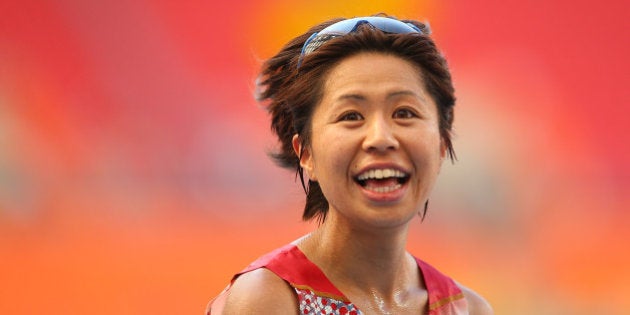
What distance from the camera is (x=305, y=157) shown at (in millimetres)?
2492

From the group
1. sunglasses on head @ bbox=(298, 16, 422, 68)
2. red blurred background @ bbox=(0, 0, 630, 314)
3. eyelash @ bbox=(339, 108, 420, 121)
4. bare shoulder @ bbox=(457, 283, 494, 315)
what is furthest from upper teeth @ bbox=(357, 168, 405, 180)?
red blurred background @ bbox=(0, 0, 630, 314)

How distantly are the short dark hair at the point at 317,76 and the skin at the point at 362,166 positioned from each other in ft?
0.09

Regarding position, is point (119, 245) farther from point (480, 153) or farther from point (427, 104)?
point (427, 104)

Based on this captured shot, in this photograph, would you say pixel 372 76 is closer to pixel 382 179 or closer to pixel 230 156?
pixel 382 179

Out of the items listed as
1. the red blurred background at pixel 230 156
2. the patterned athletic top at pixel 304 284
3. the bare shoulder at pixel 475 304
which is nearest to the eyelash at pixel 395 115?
the patterned athletic top at pixel 304 284

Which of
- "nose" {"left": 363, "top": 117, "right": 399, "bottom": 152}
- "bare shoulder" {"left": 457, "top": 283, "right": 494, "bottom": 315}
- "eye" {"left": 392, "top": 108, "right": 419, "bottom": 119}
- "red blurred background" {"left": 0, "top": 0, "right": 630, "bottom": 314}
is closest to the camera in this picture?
"nose" {"left": 363, "top": 117, "right": 399, "bottom": 152}

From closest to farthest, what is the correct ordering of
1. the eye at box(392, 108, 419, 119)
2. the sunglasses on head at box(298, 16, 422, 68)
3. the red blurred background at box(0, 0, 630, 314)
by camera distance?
the eye at box(392, 108, 419, 119), the sunglasses on head at box(298, 16, 422, 68), the red blurred background at box(0, 0, 630, 314)

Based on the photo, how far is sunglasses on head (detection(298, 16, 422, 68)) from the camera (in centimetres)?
244

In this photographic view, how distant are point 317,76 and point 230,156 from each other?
7.61 feet

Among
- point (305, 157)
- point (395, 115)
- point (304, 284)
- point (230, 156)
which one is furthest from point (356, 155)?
point (230, 156)

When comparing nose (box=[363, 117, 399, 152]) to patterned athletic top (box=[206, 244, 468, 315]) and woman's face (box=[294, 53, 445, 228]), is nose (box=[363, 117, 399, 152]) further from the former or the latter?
patterned athletic top (box=[206, 244, 468, 315])

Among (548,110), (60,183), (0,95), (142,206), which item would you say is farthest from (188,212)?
(548,110)

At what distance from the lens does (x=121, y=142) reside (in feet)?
15.1

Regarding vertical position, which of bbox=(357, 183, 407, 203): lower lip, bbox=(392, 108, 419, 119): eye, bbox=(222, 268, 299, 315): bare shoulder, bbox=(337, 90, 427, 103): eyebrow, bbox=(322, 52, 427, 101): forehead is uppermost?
bbox=(322, 52, 427, 101): forehead
